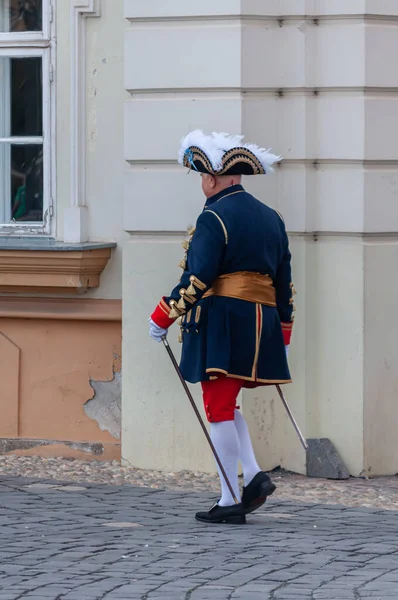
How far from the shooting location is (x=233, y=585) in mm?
4738

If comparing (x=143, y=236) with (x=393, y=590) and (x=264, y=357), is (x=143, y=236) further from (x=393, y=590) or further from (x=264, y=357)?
(x=393, y=590)

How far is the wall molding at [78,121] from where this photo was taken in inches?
285

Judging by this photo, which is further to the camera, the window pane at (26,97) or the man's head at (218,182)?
the window pane at (26,97)

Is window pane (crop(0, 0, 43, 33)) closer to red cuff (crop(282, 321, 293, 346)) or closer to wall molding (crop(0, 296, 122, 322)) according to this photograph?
wall molding (crop(0, 296, 122, 322))

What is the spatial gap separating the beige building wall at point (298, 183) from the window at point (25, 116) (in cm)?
62

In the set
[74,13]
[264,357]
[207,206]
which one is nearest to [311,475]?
[264,357]

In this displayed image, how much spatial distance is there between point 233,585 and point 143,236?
2699 millimetres

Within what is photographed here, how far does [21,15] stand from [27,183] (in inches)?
36.6

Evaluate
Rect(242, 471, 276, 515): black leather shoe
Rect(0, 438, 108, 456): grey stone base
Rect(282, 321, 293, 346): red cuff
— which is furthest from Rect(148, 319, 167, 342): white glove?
Rect(0, 438, 108, 456): grey stone base

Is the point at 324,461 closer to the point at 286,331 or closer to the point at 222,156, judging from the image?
the point at 286,331

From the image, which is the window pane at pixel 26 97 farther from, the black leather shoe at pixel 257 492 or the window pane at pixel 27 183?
the black leather shoe at pixel 257 492

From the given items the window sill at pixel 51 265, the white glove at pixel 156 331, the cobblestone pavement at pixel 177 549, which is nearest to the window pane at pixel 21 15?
the window sill at pixel 51 265

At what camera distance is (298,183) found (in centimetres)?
689

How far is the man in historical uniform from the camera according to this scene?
5809 millimetres
